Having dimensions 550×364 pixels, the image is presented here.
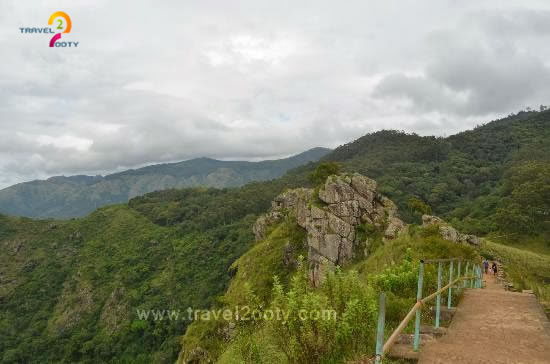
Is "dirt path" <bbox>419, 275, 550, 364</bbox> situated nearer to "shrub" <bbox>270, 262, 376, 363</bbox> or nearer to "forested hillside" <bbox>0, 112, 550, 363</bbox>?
"shrub" <bbox>270, 262, 376, 363</bbox>

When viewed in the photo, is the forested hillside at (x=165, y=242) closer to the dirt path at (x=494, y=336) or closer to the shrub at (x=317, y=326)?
the dirt path at (x=494, y=336)

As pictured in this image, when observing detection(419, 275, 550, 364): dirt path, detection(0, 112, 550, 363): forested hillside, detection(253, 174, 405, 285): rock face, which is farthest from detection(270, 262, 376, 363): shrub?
detection(0, 112, 550, 363): forested hillside

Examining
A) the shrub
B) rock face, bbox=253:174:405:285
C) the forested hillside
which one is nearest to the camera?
the shrub

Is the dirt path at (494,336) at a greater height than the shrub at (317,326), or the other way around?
the shrub at (317,326)

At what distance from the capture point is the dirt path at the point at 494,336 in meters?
4.96

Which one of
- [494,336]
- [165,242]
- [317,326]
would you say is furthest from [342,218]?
[165,242]

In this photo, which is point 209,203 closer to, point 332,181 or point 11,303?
point 11,303

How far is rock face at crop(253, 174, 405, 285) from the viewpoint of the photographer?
34.4 meters

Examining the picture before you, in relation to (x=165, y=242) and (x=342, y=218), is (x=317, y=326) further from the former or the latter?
(x=165, y=242)

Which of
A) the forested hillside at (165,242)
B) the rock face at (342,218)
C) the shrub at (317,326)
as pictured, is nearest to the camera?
the shrub at (317,326)

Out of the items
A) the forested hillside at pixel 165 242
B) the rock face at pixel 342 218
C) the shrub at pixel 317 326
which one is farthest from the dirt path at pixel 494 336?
the forested hillside at pixel 165 242

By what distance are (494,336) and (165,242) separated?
96.1 m

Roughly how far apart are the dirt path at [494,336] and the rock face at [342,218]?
24.2m

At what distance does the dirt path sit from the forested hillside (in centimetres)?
3357
